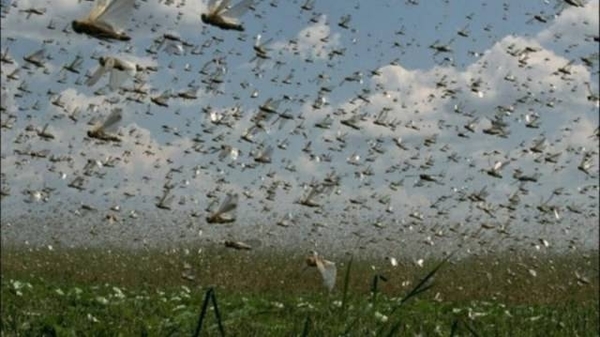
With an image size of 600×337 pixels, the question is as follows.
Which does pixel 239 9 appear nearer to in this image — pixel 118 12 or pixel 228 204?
pixel 228 204

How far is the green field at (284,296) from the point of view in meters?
7.55

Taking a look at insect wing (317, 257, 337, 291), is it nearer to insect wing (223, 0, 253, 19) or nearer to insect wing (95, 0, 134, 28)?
insect wing (95, 0, 134, 28)

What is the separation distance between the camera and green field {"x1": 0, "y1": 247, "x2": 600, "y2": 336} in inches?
297

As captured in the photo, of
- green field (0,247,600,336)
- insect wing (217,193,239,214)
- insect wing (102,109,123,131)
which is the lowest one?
green field (0,247,600,336)

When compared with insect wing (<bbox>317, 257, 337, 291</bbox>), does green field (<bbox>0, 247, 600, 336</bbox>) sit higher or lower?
lower

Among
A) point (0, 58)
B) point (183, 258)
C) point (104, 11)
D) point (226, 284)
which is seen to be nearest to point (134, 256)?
point (183, 258)

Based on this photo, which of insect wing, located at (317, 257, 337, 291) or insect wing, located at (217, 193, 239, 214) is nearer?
insect wing, located at (317, 257, 337, 291)

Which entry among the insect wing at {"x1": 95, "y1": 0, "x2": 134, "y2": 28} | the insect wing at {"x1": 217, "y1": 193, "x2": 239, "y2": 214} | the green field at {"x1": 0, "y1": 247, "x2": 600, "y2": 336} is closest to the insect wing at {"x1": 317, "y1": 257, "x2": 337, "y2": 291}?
the green field at {"x1": 0, "y1": 247, "x2": 600, "y2": 336}

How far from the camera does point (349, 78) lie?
1045 centimetres

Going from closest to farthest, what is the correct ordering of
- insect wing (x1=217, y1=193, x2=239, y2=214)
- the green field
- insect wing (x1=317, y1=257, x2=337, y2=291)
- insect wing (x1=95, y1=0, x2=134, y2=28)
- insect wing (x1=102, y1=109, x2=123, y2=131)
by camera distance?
insect wing (x1=317, y1=257, x2=337, y2=291), insect wing (x1=95, y1=0, x2=134, y2=28), insect wing (x1=217, y1=193, x2=239, y2=214), insect wing (x1=102, y1=109, x2=123, y2=131), the green field

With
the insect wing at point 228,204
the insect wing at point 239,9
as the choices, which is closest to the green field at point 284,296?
the insect wing at point 228,204

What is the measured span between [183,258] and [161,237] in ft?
28.3

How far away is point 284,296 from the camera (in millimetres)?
13477

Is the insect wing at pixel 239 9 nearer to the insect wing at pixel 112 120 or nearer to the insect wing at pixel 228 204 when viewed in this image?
the insect wing at pixel 112 120
